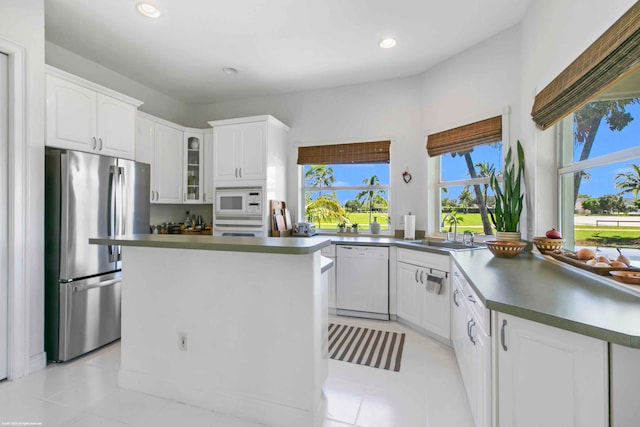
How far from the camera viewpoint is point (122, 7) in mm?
2381

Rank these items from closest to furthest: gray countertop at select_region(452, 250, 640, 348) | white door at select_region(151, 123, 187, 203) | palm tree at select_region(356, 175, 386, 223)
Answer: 1. gray countertop at select_region(452, 250, 640, 348)
2. white door at select_region(151, 123, 187, 203)
3. palm tree at select_region(356, 175, 386, 223)

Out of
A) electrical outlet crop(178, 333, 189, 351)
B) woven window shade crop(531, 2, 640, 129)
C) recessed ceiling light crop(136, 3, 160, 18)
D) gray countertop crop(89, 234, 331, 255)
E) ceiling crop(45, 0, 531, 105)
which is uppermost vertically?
ceiling crop(45, 0, 531, 105)

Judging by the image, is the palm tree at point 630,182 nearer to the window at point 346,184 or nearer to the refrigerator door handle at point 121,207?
the window at point 346,184

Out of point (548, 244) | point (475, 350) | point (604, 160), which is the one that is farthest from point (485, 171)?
point (475, 350)

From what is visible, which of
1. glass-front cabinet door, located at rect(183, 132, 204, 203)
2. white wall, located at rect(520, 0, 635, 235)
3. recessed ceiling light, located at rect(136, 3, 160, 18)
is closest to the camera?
white wall, located at rect(520, 0, 635, 235)

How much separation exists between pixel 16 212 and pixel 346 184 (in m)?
3.31

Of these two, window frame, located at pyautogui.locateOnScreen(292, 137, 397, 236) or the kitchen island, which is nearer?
the kitchen island

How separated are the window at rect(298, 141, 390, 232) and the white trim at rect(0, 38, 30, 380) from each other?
283cm

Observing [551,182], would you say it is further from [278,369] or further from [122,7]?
[122,7]

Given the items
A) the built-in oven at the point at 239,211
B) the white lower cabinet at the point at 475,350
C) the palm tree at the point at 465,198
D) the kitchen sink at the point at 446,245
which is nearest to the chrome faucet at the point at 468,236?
the kitchen sink at the point at 446,245

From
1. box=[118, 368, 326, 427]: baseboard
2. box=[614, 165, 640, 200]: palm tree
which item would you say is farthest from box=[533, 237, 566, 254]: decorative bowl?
box=[118, 368, 326, 427]: baseboard

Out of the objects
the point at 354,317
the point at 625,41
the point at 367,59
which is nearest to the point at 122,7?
the point at 367,59

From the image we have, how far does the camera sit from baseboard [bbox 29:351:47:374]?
2223 mm

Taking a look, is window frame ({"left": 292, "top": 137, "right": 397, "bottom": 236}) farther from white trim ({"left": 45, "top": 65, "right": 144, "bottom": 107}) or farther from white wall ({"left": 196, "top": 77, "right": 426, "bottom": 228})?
white trim ({"left": 45, "top": 65, "right": 144, "bottom": 107})
